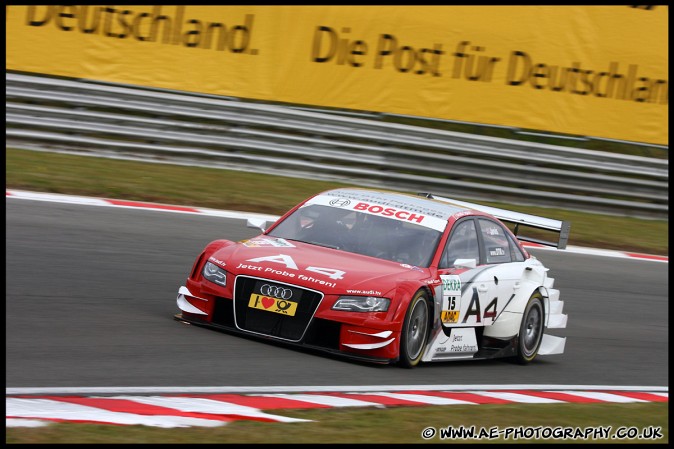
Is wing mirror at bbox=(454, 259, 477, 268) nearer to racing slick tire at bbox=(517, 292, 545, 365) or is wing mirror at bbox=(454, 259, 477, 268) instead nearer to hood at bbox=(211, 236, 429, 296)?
hood at bbox=(211, 236, 429, 296)

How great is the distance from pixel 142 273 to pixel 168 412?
14.7ft

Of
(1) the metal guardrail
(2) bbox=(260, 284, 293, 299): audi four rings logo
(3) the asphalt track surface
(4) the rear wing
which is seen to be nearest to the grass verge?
(1) the metal guardrail

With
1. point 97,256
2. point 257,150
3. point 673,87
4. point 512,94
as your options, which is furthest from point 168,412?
point 673,87

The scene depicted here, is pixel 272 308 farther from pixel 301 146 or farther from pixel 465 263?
pixel 301 146

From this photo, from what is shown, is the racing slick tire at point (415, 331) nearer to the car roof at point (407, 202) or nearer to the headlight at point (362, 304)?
the headlight at point (362, 304)

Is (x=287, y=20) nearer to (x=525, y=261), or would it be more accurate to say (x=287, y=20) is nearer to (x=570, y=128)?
(x=570, y=128)

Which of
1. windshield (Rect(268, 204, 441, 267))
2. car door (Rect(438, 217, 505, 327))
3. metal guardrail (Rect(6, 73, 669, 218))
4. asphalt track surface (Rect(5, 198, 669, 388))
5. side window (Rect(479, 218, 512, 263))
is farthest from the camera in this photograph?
metal guardrail (Rect(6, 73, 669, 218))

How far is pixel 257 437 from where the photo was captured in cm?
518

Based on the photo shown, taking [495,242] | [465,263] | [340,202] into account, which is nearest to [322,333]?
[465,263]

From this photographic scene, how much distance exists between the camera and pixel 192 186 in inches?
560

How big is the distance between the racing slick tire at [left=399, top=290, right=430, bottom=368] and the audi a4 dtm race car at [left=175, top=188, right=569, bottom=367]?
0.01m

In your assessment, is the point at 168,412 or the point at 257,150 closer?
the point at 168,412

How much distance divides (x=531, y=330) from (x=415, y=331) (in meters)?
2.00

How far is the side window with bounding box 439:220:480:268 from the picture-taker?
8.49m
